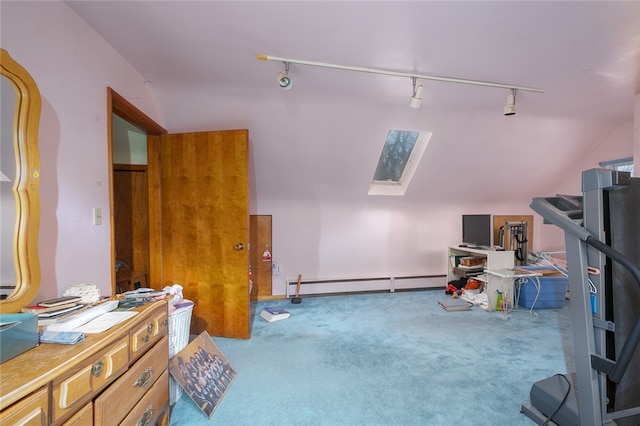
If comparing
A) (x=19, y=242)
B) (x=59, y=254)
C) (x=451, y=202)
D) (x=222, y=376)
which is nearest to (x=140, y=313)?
(x=19, y=242)

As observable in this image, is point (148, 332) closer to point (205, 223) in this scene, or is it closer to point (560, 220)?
point (205, 223)

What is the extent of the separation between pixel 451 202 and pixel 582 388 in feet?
10.6

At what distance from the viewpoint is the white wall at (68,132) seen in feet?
4.26

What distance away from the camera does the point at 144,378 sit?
124 centimetres

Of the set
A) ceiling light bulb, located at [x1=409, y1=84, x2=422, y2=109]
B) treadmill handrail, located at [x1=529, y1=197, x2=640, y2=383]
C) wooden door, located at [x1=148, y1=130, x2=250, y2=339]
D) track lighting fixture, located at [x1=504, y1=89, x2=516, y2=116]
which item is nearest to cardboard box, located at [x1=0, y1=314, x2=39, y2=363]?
wooden door, located at [x1=148, y1=130, x2=250, y2=339]

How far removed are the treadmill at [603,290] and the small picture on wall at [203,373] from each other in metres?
2.05

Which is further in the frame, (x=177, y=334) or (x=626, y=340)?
(x=177, y=334)

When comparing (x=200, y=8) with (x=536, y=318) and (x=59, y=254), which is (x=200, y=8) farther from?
(x=536, y=318)

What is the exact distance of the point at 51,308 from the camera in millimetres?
1143

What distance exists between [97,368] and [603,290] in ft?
7.43

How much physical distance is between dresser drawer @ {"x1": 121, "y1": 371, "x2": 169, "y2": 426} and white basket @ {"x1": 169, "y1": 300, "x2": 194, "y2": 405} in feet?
0.96

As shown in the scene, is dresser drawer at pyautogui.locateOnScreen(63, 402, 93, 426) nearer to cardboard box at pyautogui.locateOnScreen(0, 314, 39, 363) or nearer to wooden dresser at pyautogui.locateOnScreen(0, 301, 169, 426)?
wooden dresser at pyautogui.locateOnScreen(0, 301, 169, 426)

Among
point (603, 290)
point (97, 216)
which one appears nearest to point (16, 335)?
point (97, 216)

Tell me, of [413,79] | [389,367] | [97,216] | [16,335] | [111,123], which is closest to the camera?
[16,335]
